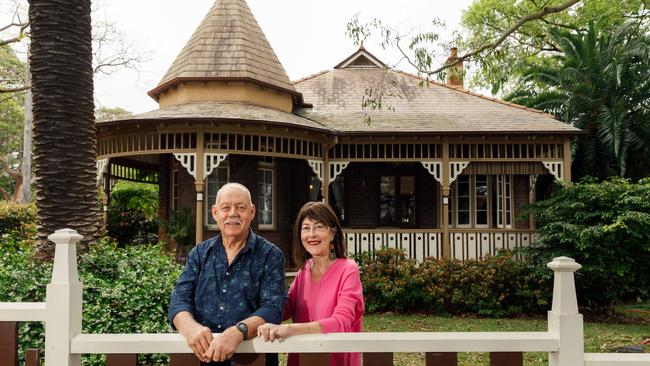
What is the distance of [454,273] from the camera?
39.1ft

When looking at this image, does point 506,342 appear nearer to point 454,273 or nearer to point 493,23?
point 454,273

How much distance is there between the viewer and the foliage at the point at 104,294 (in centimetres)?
506

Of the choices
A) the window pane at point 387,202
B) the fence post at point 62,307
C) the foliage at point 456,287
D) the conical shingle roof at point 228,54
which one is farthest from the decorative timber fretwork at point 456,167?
the fence post at point 62,307

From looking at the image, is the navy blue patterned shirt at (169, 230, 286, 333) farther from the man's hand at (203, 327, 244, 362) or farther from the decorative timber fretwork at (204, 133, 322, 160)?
the decorative timber fretwork at (204, 133, 322, 160)

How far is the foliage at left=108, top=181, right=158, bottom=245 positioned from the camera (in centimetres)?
1633

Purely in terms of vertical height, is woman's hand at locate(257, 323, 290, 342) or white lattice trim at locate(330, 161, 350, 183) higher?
white lattice trim at locate(330, 161, 350, 183)

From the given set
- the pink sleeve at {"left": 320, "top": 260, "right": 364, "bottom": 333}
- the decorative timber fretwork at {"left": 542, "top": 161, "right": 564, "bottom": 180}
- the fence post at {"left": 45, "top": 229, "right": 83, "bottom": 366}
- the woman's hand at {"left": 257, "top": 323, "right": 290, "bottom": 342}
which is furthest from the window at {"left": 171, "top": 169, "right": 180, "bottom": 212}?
the woman's hand at {"left": 257, "top": 323, "right": 290, "bottom": 342}

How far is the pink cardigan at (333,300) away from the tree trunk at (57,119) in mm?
4364

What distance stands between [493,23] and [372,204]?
1889 centimetres

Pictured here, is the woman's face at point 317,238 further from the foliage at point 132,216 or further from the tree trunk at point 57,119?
the foliage at point 132,216

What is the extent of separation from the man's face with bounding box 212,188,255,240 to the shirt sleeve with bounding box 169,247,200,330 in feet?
0.68

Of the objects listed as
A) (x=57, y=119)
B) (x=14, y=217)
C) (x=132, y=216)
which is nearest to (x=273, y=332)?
(x=57, y=119)

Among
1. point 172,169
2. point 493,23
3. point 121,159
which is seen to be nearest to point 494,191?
point 172,169

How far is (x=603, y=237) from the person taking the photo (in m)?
11.1
